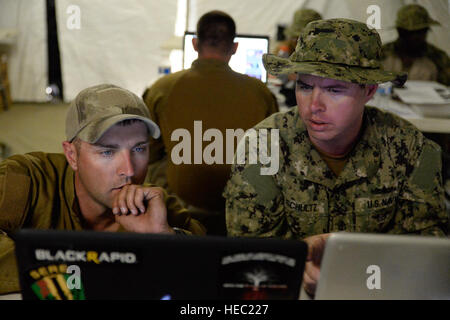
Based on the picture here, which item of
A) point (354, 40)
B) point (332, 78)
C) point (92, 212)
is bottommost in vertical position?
point (92, 212)

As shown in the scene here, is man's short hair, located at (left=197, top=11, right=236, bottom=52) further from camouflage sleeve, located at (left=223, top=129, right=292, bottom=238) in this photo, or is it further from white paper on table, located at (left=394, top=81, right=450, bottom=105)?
white paper on table, located at (left=394, top=81, right=450, bottom=105)

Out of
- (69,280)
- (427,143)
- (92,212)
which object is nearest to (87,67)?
(92,212)

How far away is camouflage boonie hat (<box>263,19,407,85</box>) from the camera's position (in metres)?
1.20

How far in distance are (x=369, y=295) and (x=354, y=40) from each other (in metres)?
0.75

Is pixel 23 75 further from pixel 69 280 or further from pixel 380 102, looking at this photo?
pixel 69 280

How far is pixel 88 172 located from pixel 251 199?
451 mm

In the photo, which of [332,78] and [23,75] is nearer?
[332,78]

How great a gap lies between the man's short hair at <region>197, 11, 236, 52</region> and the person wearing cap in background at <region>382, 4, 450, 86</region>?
1.28 metres

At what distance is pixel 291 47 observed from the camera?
310 centimetres

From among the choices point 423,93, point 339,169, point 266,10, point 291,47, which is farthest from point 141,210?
point 266,10

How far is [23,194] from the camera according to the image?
114cm

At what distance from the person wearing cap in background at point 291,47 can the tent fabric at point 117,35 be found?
363mm

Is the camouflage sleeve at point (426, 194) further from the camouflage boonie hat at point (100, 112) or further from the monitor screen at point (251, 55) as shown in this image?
the monitor screen at point (251, 55)

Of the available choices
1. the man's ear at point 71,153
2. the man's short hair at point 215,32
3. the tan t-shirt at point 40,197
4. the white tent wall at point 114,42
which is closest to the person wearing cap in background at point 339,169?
the tan t-shirt at point 40,197
